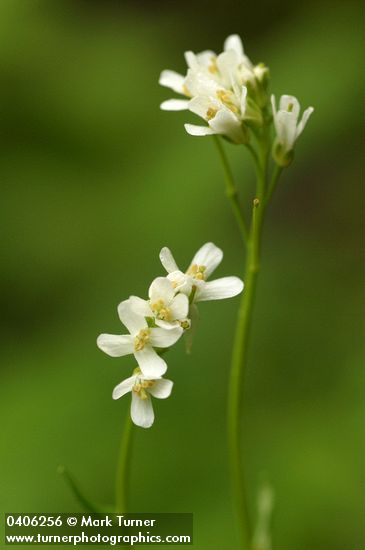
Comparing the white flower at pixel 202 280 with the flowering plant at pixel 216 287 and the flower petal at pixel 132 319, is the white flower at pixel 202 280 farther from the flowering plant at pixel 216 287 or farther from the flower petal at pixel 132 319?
the flower petal at pixel 132 319

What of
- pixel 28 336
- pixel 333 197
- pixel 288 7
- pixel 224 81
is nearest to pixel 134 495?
pixel 28 336

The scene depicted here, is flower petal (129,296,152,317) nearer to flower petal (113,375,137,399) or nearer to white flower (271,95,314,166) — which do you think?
flower petal (113,375,137,399)

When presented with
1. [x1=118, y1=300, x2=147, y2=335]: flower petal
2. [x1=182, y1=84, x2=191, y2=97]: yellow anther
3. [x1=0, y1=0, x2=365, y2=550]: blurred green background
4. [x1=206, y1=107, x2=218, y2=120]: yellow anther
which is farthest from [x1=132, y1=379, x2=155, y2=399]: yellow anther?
[x1=0, y1=0, x2=365, y2=550]: blurred green background

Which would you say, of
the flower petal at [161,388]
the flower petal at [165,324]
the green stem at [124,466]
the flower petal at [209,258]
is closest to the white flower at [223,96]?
the flower petal at [209,258]

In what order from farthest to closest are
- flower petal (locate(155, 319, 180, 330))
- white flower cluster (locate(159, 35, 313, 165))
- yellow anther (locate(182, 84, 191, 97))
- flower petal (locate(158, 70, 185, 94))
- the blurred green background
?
the blurred green background
flower petal (locate(158, 70, 185, 94))
yellow anther (locate(182, 84, 191, 97))
white flower cluster (locate(159, 35, 313, 165))
flower petal (locate(155, 319, 180, 330))

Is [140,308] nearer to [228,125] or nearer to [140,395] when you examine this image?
[140,395]

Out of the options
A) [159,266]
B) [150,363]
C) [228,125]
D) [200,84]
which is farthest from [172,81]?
[159,266]
